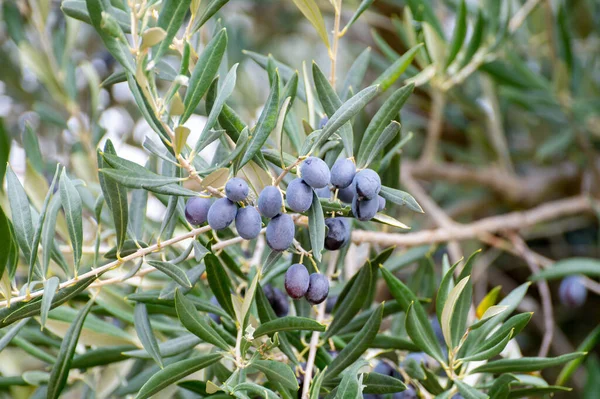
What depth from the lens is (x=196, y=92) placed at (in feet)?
2.09

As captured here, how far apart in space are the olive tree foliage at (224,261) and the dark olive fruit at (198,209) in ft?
0.05

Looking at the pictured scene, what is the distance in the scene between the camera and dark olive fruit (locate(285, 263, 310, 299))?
0.67 meters

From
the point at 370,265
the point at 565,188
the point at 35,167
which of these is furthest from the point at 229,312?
the point at 565,188

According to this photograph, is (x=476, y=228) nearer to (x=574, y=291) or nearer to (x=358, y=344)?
(x=574, y=291)

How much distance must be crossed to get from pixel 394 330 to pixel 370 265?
300 millimetres

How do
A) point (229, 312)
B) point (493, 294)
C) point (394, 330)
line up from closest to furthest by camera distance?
point (229, 312) → point (493, 294) → point (394, 330)

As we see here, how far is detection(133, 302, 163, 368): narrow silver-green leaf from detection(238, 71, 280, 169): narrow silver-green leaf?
267 millimetres

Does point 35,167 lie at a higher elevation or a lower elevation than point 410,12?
lower

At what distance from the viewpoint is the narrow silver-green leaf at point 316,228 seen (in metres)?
0.62

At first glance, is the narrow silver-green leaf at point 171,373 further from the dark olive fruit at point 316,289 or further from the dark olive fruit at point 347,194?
the dark olive fruit at point 347,194

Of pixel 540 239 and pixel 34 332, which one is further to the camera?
pixel 540 239

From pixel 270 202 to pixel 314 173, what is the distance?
0.06 m

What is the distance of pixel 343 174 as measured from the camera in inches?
25.1

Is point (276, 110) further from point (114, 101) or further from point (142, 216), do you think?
point (114, 101)
